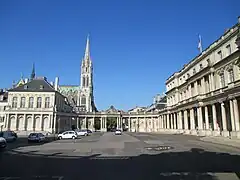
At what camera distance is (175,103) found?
231 feet

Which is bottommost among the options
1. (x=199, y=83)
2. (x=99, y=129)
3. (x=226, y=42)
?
(x=99, y=129)

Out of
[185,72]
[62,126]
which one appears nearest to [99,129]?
[62,126]

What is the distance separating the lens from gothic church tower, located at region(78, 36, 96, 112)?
136000mm

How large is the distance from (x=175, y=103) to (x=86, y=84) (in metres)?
79.9

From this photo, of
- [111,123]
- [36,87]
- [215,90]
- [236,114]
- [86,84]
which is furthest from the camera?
[86,84]

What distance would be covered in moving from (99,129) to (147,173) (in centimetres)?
11914

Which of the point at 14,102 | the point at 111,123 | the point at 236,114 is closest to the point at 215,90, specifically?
the point at 236,114

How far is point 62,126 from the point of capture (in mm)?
82125

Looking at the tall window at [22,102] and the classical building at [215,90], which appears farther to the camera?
the tall window at [22,102]

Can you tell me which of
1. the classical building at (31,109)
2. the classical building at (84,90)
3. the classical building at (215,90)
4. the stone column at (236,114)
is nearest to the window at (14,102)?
the classical building at (31,109)

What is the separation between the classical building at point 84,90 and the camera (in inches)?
5354

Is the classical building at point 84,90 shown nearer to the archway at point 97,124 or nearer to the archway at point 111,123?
the archway at point 97,124

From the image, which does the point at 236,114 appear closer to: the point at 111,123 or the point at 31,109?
the point at 31,109

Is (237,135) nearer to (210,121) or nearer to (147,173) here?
(210,121)
